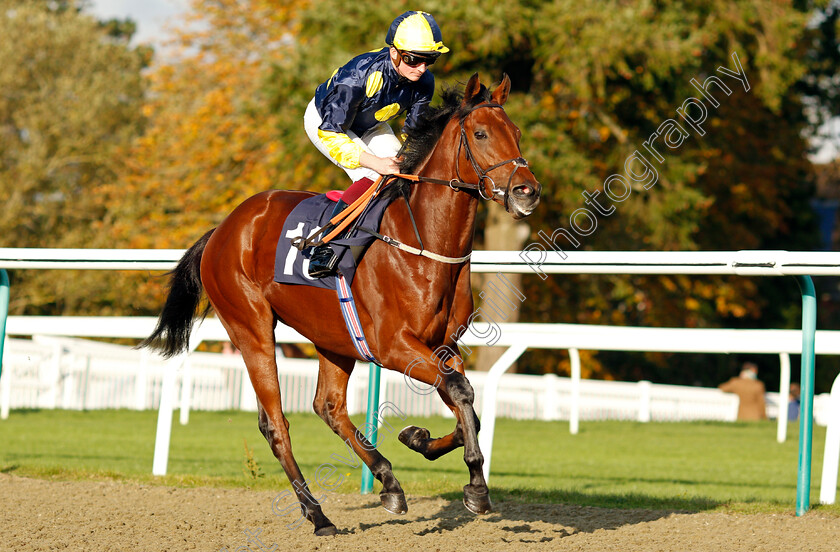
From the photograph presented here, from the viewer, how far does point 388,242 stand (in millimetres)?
4027

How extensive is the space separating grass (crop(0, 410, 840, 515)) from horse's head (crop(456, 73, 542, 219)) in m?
1.48

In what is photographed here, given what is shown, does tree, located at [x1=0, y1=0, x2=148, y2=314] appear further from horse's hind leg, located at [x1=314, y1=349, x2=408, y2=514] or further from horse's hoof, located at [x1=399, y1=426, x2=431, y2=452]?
horse's hoof, located at [x1=399, y1=426, x2=431, y2=452]

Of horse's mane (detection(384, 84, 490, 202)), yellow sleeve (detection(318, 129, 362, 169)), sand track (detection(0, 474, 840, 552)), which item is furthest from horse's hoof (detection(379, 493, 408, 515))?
yellow sleeve (detection(318, 129, 362, 169))

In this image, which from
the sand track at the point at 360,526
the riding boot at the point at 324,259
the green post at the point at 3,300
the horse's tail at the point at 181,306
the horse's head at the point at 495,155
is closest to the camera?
the horse's head at the point at 495,155

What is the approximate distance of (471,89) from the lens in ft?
12.9

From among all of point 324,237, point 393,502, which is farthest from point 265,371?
point 393,502

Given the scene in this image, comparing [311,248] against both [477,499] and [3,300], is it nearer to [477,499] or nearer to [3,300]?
[477,499]

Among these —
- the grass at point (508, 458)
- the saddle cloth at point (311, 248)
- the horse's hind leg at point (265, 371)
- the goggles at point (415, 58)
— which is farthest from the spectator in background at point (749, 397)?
the goggles at point (415, 58)

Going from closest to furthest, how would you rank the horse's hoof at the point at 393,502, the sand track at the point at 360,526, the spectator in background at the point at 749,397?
the sand track at the point at 360,526, the horse's hoof at the point at 393,502, the spectator in background at the point at 749,397

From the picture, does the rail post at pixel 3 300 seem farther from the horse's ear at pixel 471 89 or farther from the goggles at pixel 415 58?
the horse's ear at pixel 471 89

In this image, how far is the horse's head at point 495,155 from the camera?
3566 mm

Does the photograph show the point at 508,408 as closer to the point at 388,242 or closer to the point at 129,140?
the point at 388,242

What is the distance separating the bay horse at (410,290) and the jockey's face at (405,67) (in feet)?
0.63

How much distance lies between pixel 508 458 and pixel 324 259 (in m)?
4.31
